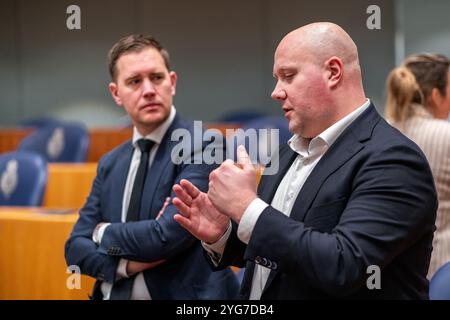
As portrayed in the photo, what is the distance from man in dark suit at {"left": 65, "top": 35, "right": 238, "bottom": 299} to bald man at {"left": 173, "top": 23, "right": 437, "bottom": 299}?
0.53 metres

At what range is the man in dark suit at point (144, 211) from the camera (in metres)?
2.08

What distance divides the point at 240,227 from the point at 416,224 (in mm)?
356

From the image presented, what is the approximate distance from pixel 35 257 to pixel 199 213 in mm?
1385

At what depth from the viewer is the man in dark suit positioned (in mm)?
2076

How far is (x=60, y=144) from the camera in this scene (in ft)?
18.9

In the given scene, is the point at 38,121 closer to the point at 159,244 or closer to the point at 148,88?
the point at 148,88

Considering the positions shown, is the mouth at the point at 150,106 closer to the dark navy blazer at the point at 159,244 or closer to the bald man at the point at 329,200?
the dark navy blazer at the point at 159,244

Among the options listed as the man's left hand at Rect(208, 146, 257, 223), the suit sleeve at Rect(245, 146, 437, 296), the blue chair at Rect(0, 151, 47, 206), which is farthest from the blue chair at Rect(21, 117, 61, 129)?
the suit sleeve at Rect(245, 146, 437, 296)

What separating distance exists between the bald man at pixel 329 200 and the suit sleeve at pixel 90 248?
66 centimetres

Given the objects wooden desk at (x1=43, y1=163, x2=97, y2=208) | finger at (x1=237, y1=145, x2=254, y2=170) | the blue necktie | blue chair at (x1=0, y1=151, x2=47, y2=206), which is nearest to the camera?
finger at (x1=237, y1=145, x2=254, y2=170)

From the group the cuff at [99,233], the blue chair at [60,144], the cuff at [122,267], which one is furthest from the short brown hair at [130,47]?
the blue chair at [60,144]

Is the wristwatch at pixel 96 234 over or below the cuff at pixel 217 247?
below

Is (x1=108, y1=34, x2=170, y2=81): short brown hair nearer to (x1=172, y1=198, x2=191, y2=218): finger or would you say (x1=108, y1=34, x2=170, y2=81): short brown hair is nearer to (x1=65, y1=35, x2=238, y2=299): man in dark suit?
(x1=65, y1=35, x2=238, y2=299): man in dark suit

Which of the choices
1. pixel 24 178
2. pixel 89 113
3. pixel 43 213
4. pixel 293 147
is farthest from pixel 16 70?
pixel 293 147
